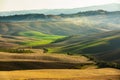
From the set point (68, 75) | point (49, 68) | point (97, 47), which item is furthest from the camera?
point (97, 47)

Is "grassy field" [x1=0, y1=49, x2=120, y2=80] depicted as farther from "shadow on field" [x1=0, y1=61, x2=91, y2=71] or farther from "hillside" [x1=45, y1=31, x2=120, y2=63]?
"hillside" [x1=45, y1=31, x2=120, y2=63]

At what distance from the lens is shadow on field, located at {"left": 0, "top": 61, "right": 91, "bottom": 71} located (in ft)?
164

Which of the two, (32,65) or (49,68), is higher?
(49,68)

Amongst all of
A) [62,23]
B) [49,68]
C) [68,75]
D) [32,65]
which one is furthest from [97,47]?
[62,23]

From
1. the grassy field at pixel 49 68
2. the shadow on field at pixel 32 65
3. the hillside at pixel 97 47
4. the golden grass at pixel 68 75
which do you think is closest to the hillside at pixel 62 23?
the hillside at pixel 97 47

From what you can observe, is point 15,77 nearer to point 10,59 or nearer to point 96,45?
point 10,59

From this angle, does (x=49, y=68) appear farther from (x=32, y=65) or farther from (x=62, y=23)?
(x=62, y=23)

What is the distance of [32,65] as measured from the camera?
169ft

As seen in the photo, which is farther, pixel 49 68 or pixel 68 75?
pixel 49 68

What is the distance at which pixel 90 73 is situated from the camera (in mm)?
44375

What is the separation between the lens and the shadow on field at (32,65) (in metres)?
49.9

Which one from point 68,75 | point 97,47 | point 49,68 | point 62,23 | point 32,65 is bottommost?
point 62,23

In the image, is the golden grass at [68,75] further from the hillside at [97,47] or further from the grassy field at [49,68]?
the hillside at [97,47]

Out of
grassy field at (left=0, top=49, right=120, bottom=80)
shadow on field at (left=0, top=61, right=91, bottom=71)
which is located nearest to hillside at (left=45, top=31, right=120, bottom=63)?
grassy field at (left=0, top=49, right=120, bottom=80)
